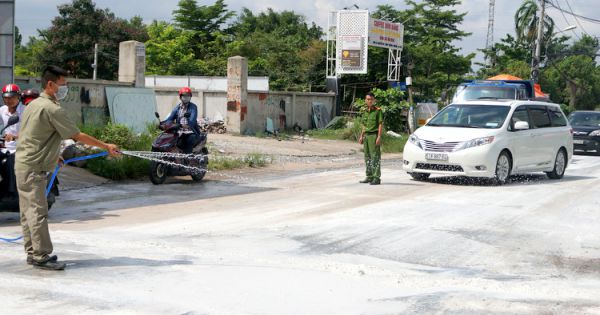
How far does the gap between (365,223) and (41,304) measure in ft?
16.9


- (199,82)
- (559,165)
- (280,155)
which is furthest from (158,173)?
(199,82)

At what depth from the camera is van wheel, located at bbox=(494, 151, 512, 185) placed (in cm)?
1551

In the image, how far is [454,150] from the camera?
49.7ft

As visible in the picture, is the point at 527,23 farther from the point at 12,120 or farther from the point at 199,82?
the point at 12,120

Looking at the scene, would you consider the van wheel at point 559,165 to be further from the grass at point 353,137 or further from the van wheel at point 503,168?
the grass at point 353,137

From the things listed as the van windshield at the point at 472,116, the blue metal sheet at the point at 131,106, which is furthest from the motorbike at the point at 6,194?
the blue metal sheet at the point at 131,106

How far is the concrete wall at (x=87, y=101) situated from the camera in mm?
20250

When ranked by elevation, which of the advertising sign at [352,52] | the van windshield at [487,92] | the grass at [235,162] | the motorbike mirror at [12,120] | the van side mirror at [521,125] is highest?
the advertising sign at [352,52]

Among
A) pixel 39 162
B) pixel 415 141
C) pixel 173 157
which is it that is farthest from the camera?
pixel 415 141

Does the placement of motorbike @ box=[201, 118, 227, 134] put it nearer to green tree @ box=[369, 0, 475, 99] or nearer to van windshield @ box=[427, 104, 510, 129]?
van windshield @ box=[427, 104, 510, 129]

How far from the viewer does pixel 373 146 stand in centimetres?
1512

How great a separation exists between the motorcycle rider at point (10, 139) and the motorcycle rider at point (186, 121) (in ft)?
13.1

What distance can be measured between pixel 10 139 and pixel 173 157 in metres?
4.69

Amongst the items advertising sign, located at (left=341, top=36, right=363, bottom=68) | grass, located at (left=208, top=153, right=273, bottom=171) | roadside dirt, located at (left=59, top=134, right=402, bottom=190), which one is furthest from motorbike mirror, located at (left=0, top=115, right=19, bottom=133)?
advertising sign, located at (left=341, top=36, right=363, bottom=68)
